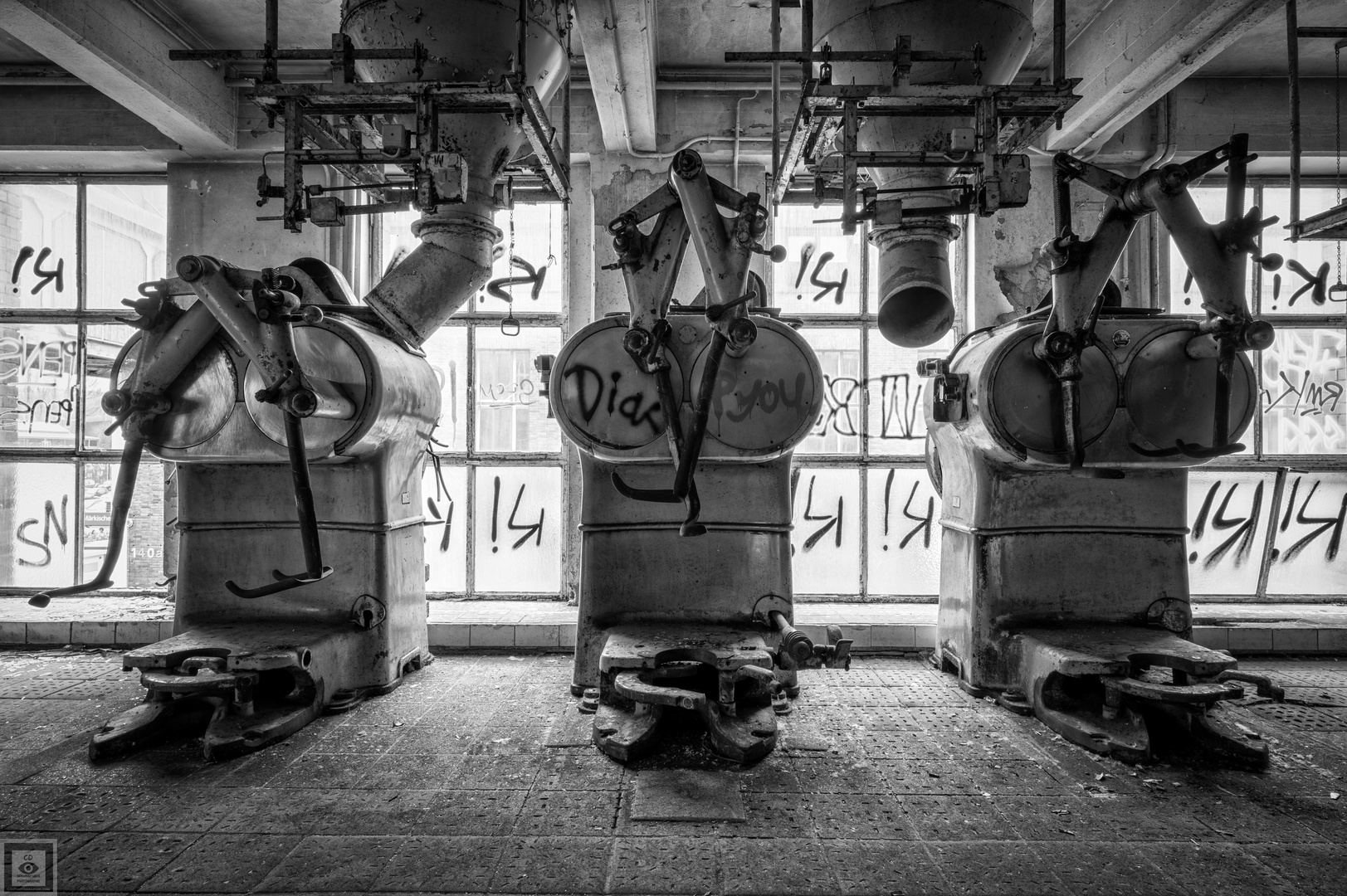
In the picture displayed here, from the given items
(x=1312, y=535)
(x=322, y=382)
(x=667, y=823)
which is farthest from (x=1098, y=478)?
(x=322, y=382)

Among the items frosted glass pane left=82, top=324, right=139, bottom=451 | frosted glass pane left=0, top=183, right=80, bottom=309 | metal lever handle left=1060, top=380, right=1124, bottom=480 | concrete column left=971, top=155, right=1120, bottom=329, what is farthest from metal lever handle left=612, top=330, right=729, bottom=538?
frosted glass pane left=0, top=183, right=80, bottom=309

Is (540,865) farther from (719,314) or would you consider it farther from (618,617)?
(719,314)

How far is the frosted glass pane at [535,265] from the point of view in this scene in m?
4.90

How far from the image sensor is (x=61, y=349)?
491cm

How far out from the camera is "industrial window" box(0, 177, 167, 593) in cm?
487

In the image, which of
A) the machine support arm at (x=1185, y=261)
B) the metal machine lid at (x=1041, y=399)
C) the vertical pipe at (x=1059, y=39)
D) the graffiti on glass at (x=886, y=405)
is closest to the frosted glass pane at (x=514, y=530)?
the graffiti on glass at (x=886, y=405)

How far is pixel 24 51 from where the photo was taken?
172 inches

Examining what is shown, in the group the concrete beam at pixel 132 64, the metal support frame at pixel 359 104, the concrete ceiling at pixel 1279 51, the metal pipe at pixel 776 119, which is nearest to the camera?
the metal support frame at pixel 359 104

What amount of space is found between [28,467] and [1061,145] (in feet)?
23.6

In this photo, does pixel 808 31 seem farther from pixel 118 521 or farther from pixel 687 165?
pixel 118 521

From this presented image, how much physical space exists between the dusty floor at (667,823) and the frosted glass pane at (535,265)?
2765mm

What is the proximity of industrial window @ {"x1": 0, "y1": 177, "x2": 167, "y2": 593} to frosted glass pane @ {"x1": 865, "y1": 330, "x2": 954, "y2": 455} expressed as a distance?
4.97 m

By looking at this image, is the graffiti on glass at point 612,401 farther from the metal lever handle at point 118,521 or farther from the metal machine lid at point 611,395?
the metal lever handle at point 118,521

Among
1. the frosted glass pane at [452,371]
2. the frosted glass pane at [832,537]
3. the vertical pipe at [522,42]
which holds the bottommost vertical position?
the frosted glass pane at [832,537]
